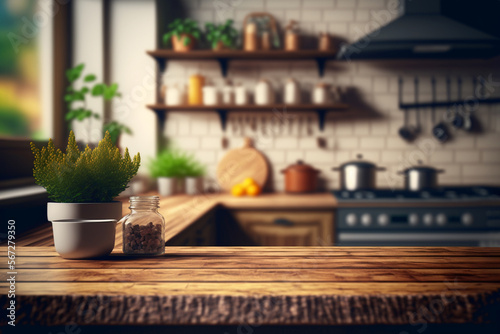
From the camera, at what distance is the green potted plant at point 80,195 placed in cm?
96

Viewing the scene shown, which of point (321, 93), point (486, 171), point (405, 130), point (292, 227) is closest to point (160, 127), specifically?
point (321, 93)

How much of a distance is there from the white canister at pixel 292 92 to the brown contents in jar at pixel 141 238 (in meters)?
2.28

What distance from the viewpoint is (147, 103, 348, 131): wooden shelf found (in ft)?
10.0

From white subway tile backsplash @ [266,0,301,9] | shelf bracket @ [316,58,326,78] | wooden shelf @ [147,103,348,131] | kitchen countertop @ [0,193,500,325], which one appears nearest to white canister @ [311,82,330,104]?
wooden shelf @ [147,103,348,131]

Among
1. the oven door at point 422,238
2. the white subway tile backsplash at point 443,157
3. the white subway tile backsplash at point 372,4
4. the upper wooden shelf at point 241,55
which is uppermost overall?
the white subway tile backsplash at point 372,4

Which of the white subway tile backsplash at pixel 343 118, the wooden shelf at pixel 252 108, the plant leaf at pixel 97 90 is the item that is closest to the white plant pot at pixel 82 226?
the plant leaf at pixel 97 90

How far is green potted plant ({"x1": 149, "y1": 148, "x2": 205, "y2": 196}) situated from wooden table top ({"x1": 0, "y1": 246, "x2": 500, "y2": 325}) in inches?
83.0

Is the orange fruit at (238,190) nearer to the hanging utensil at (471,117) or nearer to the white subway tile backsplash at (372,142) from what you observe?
the white subway tile backsplash at (372,142)

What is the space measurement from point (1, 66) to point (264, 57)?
175 centimetres

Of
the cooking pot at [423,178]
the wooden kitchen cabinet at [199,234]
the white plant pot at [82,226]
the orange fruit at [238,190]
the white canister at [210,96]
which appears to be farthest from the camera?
the white canister at [210,96]

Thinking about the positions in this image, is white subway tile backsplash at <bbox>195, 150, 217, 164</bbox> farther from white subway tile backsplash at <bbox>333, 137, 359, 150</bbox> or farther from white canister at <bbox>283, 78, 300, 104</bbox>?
white subway tile backsplash at <bbox>333, 137, 359, 150</bbox>

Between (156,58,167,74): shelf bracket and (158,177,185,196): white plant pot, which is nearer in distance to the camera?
(158,177,185,196): white plant pot

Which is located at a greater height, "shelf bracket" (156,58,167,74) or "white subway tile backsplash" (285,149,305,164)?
"shelf bracket" (156,58,167,74)

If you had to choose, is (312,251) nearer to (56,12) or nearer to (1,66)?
(1,66)
